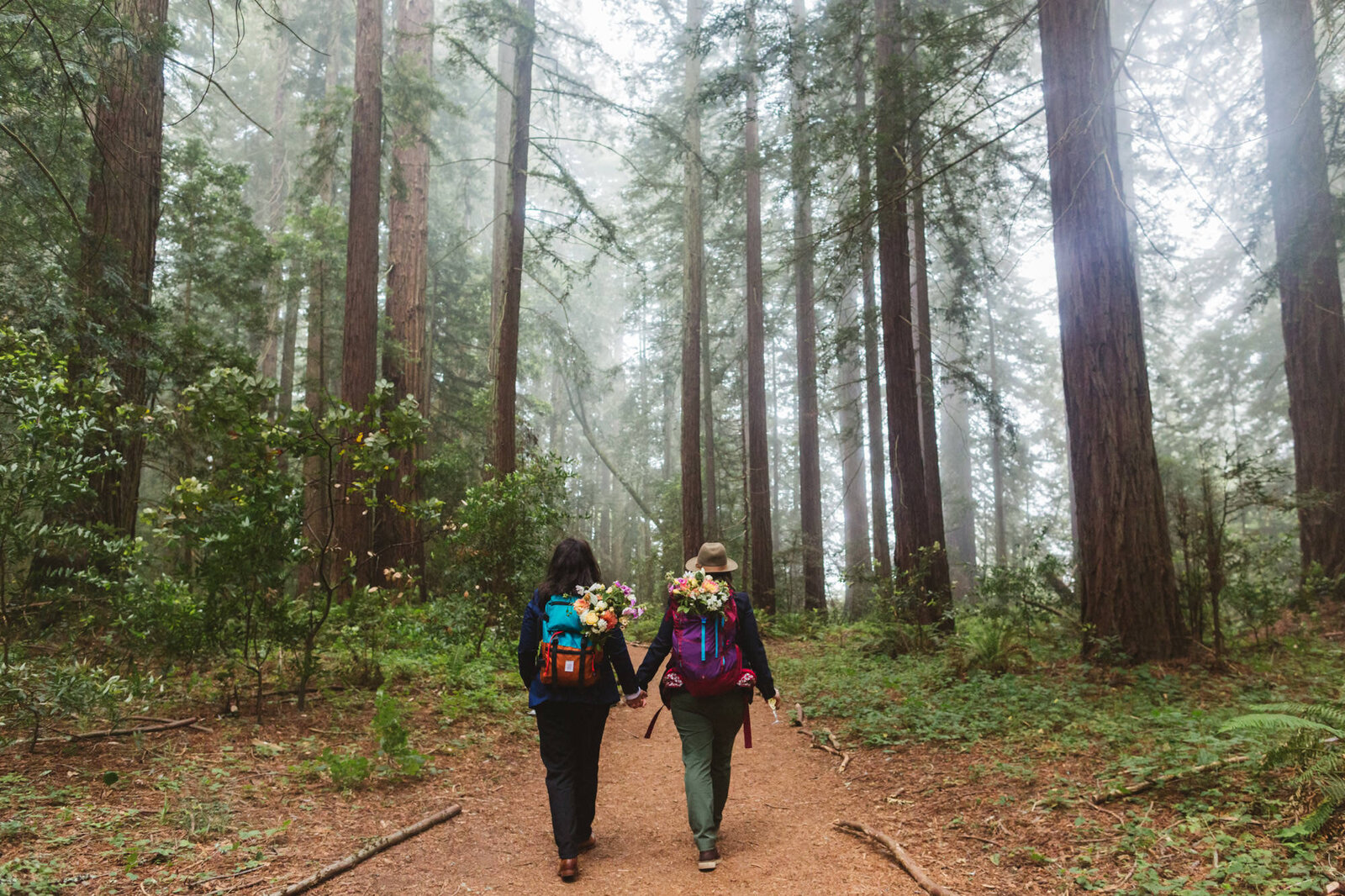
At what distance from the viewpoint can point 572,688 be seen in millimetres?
4332

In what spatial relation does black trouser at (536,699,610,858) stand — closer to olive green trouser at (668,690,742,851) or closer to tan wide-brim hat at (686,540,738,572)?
olive green trouser at (668,690,742,851)

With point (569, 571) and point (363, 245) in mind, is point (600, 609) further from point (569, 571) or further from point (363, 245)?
point (363, 245)

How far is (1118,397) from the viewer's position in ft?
22.8

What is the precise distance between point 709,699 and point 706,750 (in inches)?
11.6

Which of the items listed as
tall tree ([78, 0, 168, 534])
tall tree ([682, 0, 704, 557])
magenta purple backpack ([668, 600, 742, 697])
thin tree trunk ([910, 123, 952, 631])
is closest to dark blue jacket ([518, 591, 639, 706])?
magenta purple backpack ([668, 600, 742, 697])

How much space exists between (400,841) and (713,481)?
1506 centimetres

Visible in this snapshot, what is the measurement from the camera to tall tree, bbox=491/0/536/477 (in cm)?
1145

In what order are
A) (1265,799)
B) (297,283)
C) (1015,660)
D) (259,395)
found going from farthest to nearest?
(297,283) < (1015,660) < (259,395) < (1265,799)

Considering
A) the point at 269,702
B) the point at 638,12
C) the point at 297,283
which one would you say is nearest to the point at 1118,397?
the point at 269,702

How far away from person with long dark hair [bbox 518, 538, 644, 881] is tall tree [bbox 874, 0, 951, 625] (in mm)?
6609

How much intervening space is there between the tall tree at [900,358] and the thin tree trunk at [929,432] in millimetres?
50

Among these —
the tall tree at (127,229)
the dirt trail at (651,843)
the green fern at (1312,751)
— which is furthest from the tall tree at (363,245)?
the green fern at (1312,751)

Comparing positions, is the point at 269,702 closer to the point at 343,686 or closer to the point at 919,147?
the point at 343,686

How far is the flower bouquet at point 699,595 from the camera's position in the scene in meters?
4.44
